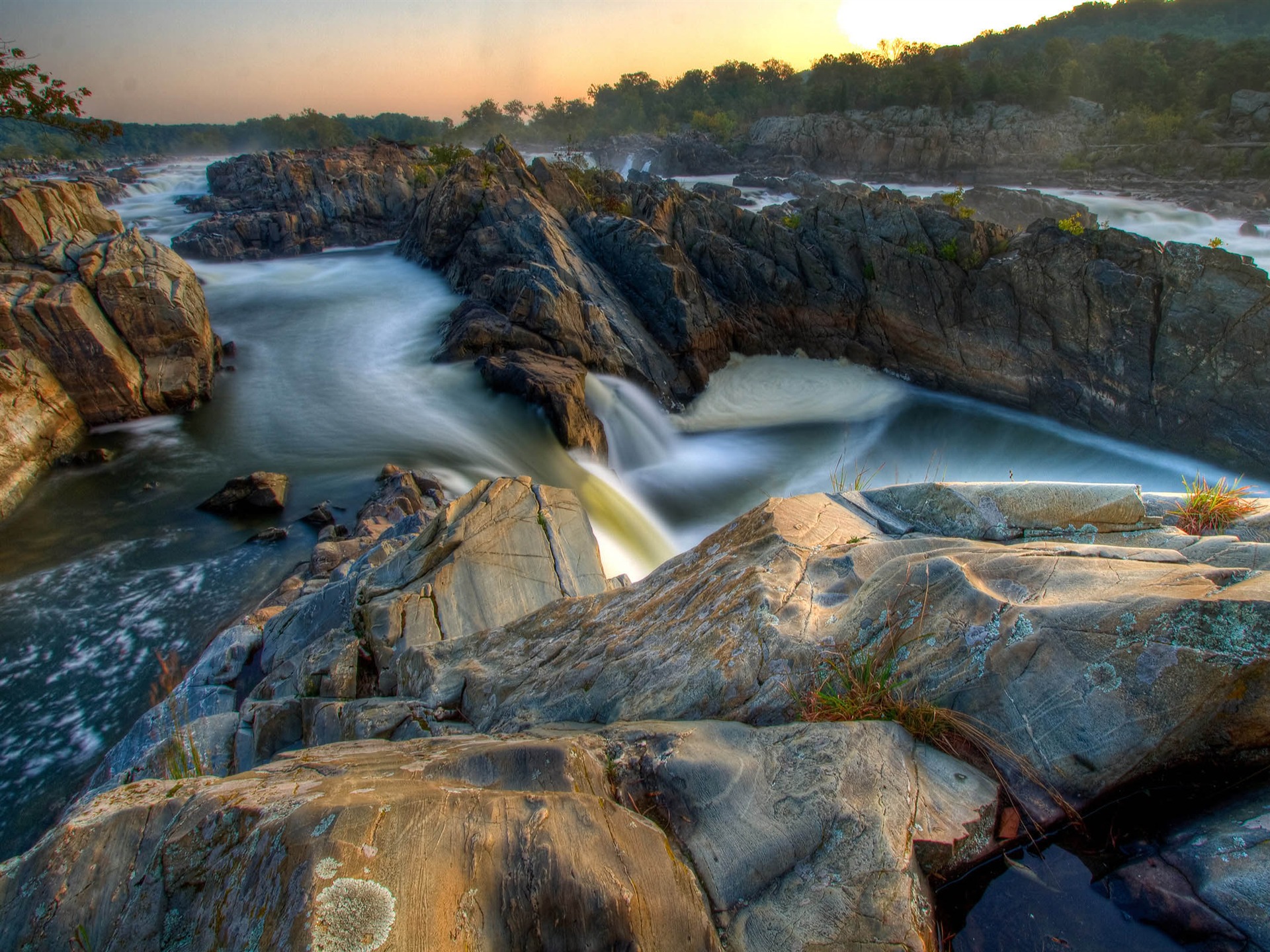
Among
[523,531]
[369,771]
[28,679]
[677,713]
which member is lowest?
[28,679]

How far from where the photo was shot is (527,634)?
16.6ft

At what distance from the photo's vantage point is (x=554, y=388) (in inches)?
584

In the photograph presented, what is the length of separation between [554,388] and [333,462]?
4.99 m

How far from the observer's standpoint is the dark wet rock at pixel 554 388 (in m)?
14.7

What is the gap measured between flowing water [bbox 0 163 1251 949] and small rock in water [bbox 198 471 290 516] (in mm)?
252

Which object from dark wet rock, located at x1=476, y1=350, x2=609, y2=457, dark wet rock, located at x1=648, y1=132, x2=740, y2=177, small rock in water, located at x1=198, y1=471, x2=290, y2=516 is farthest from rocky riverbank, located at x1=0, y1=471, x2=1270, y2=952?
dark wet rock, located at x1=648, y1=132, x2=740, y2=177

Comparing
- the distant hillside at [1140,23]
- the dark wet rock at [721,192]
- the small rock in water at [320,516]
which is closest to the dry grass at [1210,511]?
the small rock in water at [320,516]

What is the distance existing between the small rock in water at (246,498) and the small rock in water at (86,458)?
2.82 metres

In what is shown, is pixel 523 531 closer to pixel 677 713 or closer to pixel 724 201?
pixel 677 713

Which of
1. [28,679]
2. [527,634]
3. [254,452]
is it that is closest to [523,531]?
[527,634]

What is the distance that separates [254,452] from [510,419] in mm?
5344

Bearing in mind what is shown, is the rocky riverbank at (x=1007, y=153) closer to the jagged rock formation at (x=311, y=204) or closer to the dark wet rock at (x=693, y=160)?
the dark wet rock at (x=693, y=160)

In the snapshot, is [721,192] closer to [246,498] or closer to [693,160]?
[693,160]

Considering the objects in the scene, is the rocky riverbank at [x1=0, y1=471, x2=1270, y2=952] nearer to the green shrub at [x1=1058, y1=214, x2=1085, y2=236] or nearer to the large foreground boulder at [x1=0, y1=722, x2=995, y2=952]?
the large foreground boulder at [x1=0, y1=722, x2=995, y2=952]
